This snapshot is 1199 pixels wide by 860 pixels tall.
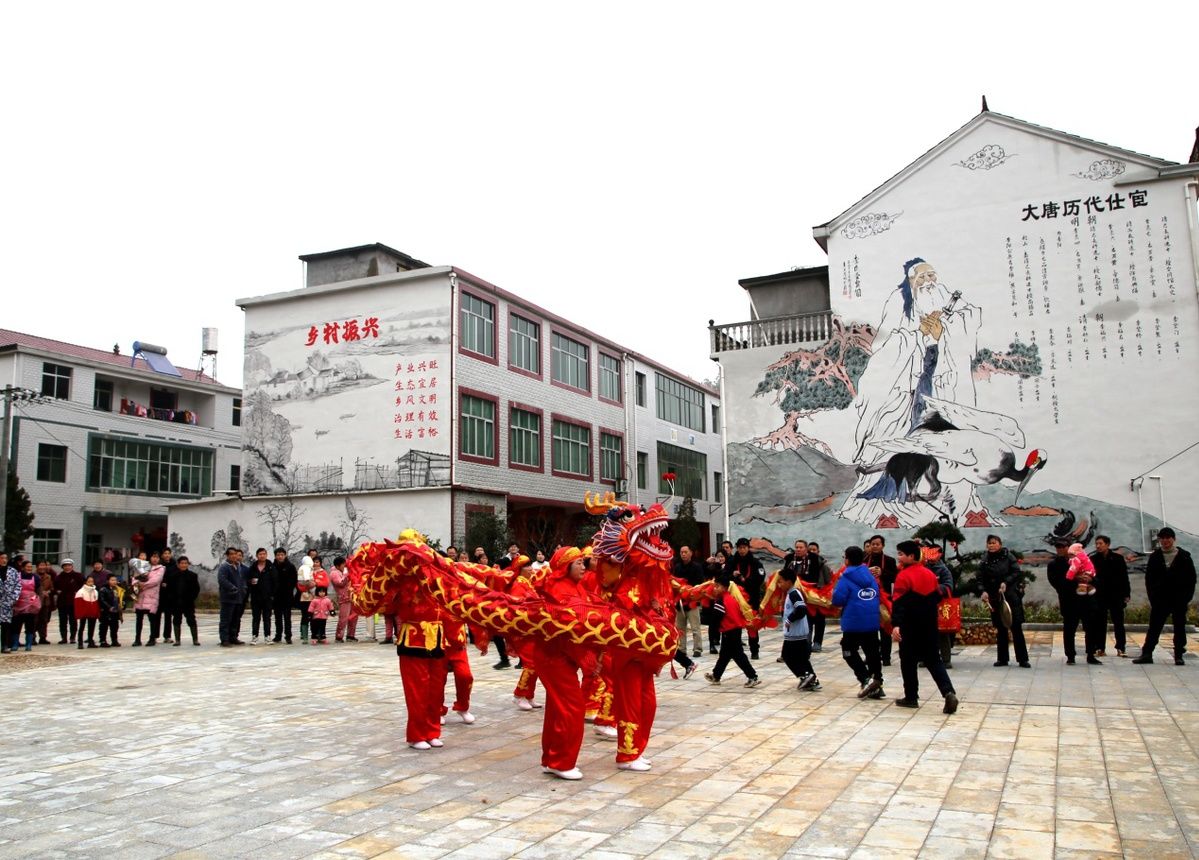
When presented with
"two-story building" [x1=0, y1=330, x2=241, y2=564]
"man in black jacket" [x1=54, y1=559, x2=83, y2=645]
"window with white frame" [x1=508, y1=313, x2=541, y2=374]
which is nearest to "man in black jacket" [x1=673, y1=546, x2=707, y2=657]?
"man in black jacket" [x1=54, y1=559, x2=83, y2=645]

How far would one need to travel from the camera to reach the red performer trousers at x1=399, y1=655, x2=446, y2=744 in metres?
7.26

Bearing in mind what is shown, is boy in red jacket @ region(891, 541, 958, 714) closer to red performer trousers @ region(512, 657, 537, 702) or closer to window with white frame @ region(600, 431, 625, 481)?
red performer trousers @ region(512, 657, 537, 702)

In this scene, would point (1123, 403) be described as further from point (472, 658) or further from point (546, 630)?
point (546, 630)

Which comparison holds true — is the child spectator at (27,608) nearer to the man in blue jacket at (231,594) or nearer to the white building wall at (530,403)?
the man in blue jacket at (231,594)

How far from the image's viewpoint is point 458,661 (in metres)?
8.19

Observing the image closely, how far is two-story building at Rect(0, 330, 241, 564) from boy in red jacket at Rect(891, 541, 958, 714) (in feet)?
106

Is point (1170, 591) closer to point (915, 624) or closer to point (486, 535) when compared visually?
point (915, 624)

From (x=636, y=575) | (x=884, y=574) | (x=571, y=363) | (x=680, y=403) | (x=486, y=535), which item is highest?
(x=571, y=363)

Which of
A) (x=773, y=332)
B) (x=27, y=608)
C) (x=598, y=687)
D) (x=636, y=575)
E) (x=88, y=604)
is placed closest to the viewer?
(x=636, y=575)

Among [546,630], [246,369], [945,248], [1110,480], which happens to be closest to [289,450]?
[246,369]

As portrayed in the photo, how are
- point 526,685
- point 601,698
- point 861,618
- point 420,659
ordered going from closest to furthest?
1. point 420,659
2. point 601,698
3. point 526,685
4. point 861,618

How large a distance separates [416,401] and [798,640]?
17.8 meters

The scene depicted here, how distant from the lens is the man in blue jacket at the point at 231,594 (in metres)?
15.7

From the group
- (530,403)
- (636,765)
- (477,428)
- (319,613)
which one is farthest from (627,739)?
Answer: (530,403)
